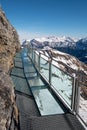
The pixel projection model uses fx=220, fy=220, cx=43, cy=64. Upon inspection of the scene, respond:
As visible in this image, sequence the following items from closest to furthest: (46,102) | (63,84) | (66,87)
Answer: (46,102), (66,87), (63,84)

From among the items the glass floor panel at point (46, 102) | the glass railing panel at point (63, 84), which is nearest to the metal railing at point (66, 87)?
the glass railing panel at point (63, 84)

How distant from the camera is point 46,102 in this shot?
6031 mm

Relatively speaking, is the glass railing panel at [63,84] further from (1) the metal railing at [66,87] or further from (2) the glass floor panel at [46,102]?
(2) the glass floor panel at [46,102]

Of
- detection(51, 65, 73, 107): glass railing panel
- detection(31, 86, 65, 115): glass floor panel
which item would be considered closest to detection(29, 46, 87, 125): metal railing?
detection(51, 65, 73, 107): glass railing panel

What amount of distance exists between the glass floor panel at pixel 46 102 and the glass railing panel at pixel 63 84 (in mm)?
290

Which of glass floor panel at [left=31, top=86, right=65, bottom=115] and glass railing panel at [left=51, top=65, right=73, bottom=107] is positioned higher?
glass railing panel at [left=51, top=65, right=73, bottom=107]

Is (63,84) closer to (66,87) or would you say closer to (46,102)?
(66,87)

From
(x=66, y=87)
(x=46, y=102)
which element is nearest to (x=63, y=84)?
(x=66, y=87)

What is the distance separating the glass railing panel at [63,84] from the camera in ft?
19.0

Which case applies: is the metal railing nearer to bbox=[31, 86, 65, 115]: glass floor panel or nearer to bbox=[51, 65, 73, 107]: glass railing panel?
bbox=[51, 65, 73, 107]: glass railing panel

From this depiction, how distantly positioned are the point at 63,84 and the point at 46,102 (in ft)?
2.66

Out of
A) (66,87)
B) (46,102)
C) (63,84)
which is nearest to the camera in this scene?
(46,102)

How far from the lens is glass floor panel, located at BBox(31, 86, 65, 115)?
17.7 feet

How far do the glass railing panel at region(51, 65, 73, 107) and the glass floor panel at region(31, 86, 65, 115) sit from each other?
0.95ft
